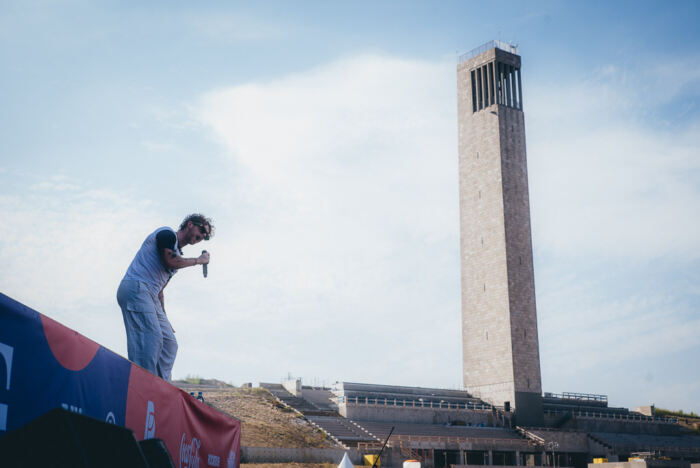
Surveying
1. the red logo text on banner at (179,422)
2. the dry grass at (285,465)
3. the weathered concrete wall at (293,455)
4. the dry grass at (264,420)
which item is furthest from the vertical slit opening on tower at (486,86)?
the red logo text on banner at (179,422)

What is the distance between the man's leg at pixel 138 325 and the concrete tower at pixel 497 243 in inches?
1914

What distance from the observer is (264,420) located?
3881cm

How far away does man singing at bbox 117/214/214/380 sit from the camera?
615 centimetres

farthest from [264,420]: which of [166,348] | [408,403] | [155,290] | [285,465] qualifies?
[155,290]

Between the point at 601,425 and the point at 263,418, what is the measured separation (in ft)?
94.9

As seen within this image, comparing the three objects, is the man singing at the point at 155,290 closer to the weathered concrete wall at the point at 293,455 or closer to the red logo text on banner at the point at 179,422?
the red logo text on banner at the point at 179,422

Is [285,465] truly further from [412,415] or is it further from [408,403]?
[408,403]

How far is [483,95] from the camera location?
→ 58656 millimetres

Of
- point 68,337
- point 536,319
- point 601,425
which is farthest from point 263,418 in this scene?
point 68,337

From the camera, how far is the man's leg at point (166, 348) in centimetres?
654

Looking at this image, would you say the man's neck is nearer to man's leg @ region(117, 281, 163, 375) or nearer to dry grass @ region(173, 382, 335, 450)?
man's leg @ region(117, 281, 163, 375)

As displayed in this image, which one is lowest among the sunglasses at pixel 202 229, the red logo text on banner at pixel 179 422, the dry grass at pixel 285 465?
the red logo text on banner at pixel 179 422

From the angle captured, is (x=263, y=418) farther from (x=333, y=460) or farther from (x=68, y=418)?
(x=68, y=418)

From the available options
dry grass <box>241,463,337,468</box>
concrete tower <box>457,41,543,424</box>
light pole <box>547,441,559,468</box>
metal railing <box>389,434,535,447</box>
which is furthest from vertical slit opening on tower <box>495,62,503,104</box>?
dry grass <box>241,463,337,468</box>
